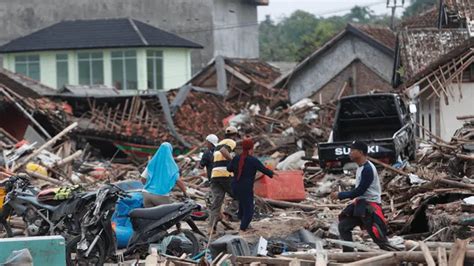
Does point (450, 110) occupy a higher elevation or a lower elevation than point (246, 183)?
lower

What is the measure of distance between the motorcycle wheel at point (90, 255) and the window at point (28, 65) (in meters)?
47.9

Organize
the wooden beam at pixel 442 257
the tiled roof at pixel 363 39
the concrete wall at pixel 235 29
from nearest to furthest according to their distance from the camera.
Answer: the wooden beam at pixel 442 257 < the tiled roof at pixel 363 39 < the concrete wall at pixel 235 29

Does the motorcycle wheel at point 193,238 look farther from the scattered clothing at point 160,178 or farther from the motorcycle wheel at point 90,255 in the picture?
the motorcycle wheel at point 90,255

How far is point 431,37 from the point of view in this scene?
37.5m

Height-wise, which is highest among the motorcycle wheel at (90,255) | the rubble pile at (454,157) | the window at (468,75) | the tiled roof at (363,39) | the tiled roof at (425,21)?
the tiled roof at (425,21)

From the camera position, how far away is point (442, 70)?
107 feet

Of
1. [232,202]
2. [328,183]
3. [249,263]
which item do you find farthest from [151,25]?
[249,263]

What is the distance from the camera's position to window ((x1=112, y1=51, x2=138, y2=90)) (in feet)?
201

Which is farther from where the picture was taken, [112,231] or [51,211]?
[51,211]

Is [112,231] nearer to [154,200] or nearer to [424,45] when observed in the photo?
[154,200]

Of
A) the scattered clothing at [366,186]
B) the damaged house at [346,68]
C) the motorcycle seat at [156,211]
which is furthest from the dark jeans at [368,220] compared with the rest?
the damaged house at [346,68]

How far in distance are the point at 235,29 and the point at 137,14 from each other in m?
7.11

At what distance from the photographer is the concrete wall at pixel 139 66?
61250mm

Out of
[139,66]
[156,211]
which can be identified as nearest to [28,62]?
[139,66]
